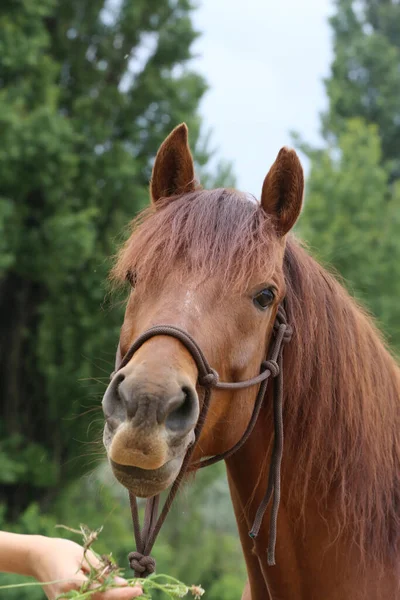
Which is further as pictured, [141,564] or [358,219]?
[358,219]

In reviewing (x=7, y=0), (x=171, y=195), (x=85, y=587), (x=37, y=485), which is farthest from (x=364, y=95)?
(x=85, y=587)

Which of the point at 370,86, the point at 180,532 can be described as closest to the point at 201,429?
the point at 180,532

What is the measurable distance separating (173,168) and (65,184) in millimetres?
6467

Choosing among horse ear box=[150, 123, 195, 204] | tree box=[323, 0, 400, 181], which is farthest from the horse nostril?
tree box=[323, 0, 400, 181]

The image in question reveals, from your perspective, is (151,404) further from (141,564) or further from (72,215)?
(72,215)

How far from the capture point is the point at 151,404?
2.01 metres

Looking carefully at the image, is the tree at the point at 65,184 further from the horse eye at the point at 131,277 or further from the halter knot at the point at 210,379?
the halter knot at the point at 210,379

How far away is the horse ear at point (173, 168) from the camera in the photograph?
9.10 feet

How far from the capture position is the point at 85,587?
1.88 meters

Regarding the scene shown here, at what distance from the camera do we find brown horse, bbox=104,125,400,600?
2387 mm

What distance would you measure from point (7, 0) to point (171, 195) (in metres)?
7.37

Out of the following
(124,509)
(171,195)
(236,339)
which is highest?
(171,195)

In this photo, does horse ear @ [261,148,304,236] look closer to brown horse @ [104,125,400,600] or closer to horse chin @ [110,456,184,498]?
brown horse @ [104,125,400,600]

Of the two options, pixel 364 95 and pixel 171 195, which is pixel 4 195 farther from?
pixel 364 95
